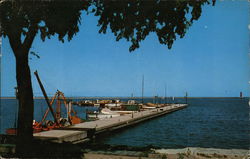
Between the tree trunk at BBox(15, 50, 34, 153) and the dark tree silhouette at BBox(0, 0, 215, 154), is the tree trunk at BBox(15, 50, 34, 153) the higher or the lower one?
the lower one

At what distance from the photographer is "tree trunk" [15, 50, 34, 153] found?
11.1 meters

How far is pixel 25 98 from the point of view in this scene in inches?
439

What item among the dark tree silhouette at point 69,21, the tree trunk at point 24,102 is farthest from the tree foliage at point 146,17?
the tree trunk at point 24,102

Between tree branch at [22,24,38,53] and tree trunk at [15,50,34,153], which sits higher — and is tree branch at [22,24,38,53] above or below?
above

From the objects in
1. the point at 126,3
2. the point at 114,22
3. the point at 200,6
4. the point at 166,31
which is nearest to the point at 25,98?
the point at 114,22

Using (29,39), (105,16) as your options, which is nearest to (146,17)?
(105,16)

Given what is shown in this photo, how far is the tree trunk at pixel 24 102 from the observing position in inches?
436

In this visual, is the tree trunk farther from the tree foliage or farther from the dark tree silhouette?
the tree foliage

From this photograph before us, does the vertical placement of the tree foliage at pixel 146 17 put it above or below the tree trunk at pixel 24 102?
above

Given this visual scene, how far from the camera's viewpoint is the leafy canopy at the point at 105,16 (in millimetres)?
10055

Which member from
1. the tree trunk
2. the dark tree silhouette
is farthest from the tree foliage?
the tree trunk

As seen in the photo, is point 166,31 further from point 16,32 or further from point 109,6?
point 16,32

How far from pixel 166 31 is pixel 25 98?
6408 millimetres

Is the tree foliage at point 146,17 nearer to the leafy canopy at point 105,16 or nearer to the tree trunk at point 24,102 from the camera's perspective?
the leafy canopy at point 105,16
